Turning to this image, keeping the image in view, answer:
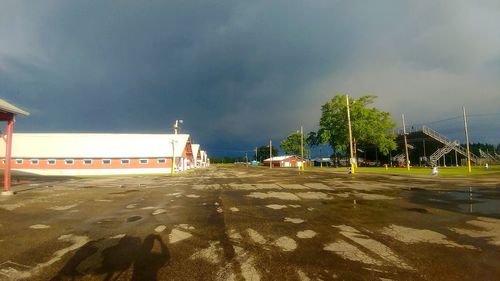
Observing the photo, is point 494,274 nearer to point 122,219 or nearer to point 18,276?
point 18,276

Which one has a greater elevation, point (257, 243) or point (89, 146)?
point (89, 146)

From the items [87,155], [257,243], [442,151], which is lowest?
[257,243]

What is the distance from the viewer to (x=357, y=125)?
6681 cm

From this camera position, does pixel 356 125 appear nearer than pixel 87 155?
No

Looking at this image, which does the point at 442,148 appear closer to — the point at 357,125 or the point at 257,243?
the point at 357,125

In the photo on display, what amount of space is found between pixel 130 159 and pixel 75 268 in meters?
54.7

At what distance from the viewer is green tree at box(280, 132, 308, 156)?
449ft

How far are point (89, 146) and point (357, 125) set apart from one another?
53881 millimetres

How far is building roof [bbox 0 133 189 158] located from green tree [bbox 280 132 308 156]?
8295 cm

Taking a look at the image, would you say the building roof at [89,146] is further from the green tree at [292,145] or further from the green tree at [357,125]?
the green tree at [292,145]

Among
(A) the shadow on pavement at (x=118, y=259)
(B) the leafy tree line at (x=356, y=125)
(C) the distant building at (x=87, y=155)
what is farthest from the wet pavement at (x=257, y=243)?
(B) the leafy tree line at (x=356, y=125)

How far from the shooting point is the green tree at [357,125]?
67.4 metres

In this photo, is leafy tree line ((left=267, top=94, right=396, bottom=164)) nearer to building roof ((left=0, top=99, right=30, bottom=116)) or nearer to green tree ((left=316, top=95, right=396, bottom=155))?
green tree ((left=316, top=95, right=396, bottom=155))

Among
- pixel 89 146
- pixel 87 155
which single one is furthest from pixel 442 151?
pixel 89 146
